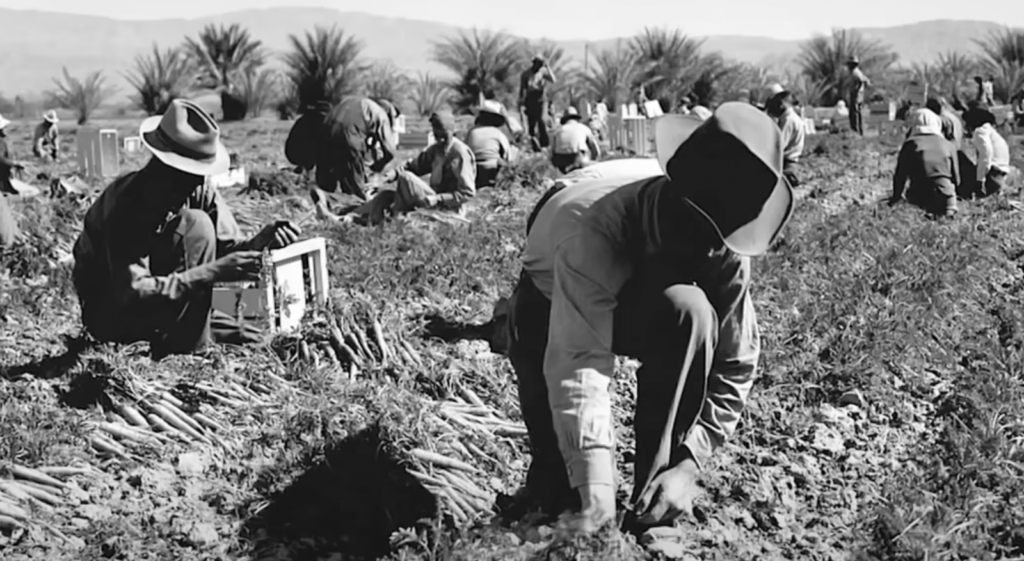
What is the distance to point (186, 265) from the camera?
5.47 metres

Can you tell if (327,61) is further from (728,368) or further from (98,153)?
(728,368)

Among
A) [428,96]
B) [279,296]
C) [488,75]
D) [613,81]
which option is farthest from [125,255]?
[488,75]

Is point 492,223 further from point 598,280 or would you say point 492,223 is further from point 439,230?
point 598,280

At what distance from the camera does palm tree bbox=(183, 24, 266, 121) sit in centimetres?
2995

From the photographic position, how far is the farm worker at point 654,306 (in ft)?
10.1

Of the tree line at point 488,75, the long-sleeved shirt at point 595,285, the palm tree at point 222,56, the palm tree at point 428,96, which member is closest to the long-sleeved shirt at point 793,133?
the long-sleeved shirt at point 595,285

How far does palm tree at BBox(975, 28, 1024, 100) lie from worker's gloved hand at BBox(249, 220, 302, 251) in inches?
1032

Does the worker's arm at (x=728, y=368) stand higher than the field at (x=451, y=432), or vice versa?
the worker's arm at (x=728, y=368)

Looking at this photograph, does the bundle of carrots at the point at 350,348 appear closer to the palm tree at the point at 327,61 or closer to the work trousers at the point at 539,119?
the work trousers at the point at 539,119

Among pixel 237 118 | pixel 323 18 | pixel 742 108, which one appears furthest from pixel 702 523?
pixel 323 18

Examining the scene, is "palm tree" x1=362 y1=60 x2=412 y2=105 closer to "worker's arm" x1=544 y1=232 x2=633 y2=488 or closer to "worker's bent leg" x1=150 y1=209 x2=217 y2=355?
"worker's bent leg" x1=150 y1=209 x2=217 y2=355

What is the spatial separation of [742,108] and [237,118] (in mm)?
25422

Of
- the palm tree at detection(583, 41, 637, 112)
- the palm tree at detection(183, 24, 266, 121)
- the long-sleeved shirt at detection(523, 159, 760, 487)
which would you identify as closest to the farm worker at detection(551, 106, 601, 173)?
the long-sleeved shirt at detection(523, 159, 760, 487)

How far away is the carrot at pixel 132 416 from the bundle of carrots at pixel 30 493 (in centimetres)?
47
